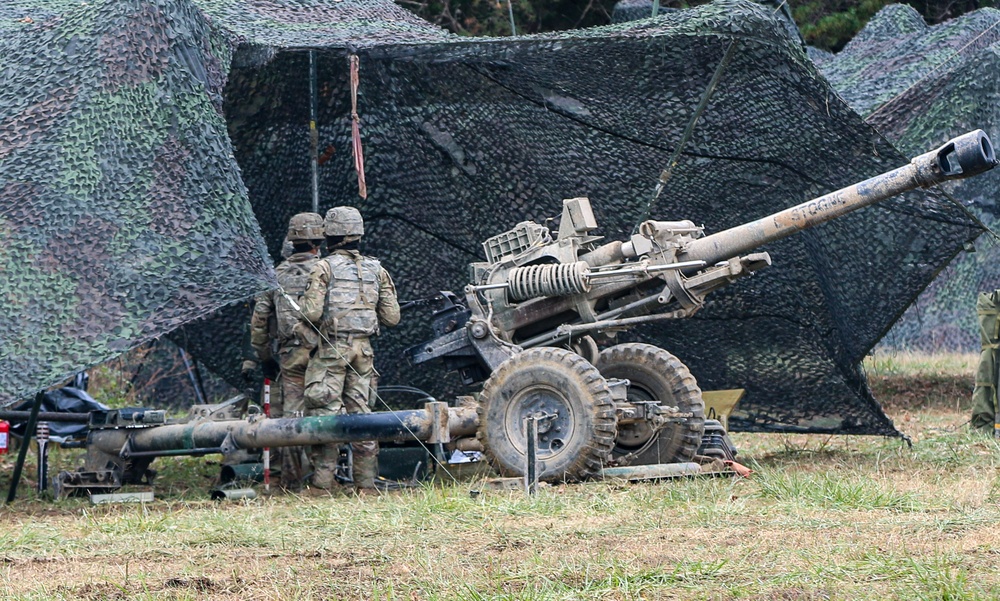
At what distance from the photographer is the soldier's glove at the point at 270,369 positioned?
10.4 m

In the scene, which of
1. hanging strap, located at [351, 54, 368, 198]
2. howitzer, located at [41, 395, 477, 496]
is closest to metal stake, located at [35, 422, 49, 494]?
howitzer, located at [41, 395, 477, 496]

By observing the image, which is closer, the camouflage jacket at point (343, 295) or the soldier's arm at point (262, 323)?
the camouflage jacket at point (343, 295)

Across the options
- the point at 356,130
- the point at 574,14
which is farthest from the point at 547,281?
the point at 574,14

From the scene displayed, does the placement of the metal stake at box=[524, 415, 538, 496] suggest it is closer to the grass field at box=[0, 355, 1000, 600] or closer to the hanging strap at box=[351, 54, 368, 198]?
the grass field at box=[0, 355, 1000, 600]

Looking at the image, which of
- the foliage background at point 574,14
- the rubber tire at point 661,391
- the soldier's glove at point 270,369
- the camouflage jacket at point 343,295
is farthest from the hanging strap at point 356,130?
the foliage background at point 574,14

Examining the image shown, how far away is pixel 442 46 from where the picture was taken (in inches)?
366

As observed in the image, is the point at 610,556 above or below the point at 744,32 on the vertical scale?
below

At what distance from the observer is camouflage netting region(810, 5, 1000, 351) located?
16.1 meters

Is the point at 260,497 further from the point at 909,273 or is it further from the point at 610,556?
the point at 909,273

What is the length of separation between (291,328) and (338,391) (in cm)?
71

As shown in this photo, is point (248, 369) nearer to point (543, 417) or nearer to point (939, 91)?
point (543, 417)

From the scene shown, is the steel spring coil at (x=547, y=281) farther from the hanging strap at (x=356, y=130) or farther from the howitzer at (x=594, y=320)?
the hanging strap at (x=356, y=130)

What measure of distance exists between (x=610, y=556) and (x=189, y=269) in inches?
138

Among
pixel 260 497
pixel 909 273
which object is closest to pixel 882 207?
pixel 909 273
